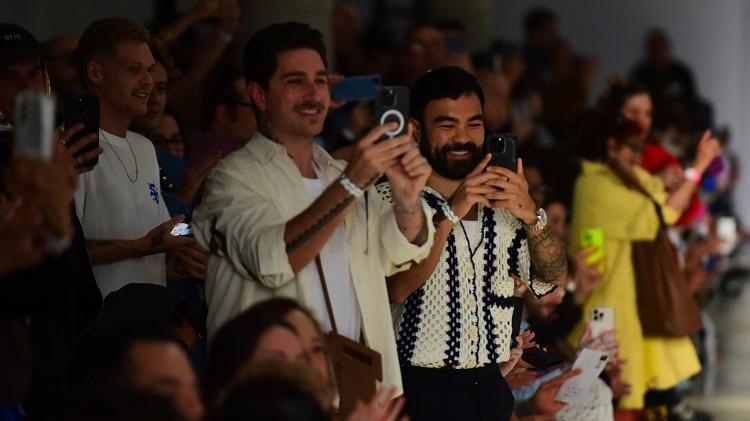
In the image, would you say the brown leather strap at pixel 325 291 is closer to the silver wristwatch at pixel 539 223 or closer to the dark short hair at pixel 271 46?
the dark short hair at pixel 271 46

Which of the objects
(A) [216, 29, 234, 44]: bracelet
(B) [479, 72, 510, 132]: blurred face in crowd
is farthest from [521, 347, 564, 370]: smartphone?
(B) [479, 72, 510, 132]: blurred face in crowd

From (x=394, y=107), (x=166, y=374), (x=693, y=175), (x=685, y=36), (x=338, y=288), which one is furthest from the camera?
(x=685, y=36)

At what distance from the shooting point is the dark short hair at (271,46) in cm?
452

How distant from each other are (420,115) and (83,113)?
3.49ft

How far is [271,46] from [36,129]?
125cm

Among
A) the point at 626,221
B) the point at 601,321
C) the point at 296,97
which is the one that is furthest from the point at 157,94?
the point at 626,221

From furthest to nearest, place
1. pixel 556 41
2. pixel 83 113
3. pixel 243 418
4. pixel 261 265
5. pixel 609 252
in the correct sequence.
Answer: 1. pixel 556 41
2. pixel 609 252
3. pixel 83 113
4. pixel 261 265
5. pixel 243 418

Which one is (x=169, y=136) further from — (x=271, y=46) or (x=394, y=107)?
(x=394, y=107)

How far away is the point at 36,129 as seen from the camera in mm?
3379

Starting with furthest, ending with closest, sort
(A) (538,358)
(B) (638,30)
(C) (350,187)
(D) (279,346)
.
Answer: (B) (638,30)
(A) (538,358)
(C) (350,187)
(D) (279,346)

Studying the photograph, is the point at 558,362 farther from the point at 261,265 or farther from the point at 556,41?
the point at 556,41

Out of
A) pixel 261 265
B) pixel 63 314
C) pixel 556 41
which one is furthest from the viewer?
pixel 556 41

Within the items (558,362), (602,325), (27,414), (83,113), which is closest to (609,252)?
(602,325)

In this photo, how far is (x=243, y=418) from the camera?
3.03 metres
